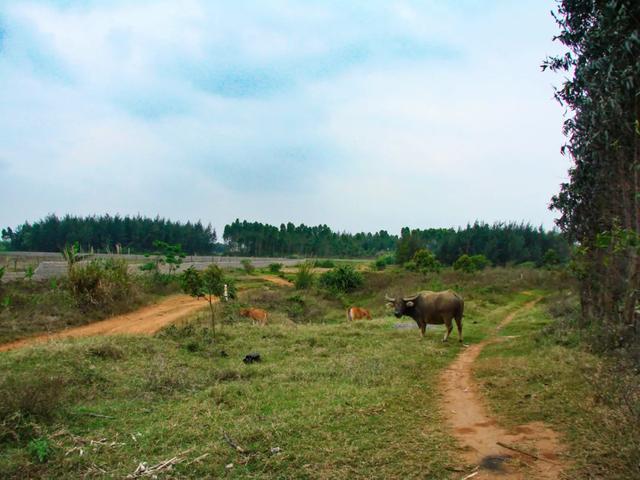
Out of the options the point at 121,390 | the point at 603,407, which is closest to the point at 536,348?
the point at 603,407

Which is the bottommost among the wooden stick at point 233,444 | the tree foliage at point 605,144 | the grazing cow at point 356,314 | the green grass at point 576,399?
the grazing cow at point 356,314

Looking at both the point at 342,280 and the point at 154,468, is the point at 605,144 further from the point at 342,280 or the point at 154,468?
the point at 342,280

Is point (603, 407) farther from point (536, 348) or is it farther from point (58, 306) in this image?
point (58, 306)

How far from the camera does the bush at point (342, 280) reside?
32.0m

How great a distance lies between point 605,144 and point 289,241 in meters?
86.6

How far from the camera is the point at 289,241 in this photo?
9625cm

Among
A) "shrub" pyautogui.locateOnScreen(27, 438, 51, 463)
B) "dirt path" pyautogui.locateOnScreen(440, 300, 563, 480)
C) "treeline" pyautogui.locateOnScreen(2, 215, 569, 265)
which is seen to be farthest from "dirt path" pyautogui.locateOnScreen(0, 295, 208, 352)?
"treeline" pyautogui.locateOnScreen(2, 215, 569, 265)

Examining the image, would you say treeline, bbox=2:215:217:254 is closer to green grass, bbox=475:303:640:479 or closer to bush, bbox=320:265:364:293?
bush, bbox=320:265:364:293

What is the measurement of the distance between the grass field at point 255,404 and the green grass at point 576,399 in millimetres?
45

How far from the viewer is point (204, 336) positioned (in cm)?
1284

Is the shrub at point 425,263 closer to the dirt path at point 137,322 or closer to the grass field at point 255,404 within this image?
the dirt path at point 137,322

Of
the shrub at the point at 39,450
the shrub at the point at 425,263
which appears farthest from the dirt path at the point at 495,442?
the shrub at the point at 425,263

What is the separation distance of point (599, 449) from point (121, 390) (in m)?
6.74

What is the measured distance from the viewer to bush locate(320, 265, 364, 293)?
3200 cm
